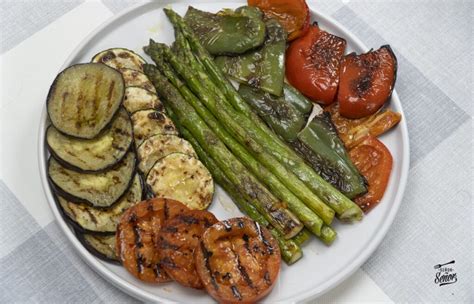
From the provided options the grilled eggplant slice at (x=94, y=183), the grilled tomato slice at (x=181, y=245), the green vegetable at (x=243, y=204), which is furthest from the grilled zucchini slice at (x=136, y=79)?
the grilled tomato slice at (x=181, y=245)

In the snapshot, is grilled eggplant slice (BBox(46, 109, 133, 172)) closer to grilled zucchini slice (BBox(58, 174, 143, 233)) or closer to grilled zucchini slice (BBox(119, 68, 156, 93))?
grilled zucchini slice (BBox(58, 174, 143, 233))

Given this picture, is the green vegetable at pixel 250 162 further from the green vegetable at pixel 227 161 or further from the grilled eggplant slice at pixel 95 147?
the grilled eggplant slice at pixel 95 147

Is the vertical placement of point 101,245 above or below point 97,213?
below

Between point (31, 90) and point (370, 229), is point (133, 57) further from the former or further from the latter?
point (370, 229)

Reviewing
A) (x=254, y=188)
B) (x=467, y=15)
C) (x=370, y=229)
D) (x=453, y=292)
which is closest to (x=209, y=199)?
(x=254, y=188)

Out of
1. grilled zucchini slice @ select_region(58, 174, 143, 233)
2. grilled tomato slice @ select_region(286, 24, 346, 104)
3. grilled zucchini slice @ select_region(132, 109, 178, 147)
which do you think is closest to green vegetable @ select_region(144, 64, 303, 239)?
grilled zucchini slice @ select_region(132, 109, 178, 147)

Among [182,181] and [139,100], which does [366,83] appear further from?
[139,100]

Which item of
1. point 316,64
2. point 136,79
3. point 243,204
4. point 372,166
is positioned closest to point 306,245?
point 243,204
